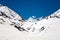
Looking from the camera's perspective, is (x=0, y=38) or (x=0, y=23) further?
(x=0, y=23)

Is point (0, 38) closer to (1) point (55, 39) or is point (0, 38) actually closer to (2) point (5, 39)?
(2) point (5, 39)

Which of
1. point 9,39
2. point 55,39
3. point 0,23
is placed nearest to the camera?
point 9,39

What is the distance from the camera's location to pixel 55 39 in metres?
24.0

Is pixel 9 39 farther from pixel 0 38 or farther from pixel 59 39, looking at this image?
pixel 59 39

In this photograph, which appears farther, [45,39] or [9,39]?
[45,39]

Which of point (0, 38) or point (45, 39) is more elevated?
point (45, 39)

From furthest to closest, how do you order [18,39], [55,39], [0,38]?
[55,39], [18,39], [0,38]

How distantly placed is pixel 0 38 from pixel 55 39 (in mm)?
10811

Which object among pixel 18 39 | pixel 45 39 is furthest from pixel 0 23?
pixel 45 39

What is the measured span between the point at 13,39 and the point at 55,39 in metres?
8.34

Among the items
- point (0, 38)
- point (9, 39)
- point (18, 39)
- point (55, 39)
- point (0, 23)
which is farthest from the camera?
point (0, 23)

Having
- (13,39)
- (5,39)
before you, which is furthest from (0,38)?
(13,39)

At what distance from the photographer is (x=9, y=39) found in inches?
804

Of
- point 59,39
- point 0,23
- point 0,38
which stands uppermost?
point 0,23
